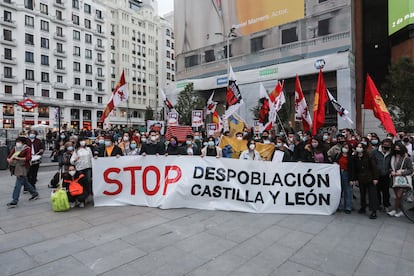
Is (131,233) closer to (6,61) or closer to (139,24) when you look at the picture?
(6,61)

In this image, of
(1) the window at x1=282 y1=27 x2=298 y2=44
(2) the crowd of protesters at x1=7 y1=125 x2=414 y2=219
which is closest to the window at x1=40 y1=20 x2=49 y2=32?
(1) the window at x1=282 y1=27 x2=298 y2=44

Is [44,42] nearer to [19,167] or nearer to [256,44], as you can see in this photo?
[256,44]

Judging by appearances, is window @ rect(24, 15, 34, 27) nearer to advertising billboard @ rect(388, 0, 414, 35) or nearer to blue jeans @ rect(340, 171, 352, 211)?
advertising billboard @ rect(388, 0, 414, 35)

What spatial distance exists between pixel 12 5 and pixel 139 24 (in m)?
29.4

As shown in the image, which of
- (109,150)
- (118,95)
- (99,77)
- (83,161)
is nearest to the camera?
(83,161)

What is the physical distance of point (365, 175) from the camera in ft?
20.2

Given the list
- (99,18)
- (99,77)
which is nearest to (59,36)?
(99,77)

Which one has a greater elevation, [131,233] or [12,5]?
[12,5]

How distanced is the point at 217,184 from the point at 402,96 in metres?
13.6

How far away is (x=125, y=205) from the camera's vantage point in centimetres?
670

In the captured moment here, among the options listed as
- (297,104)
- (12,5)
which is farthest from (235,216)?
(12,5)

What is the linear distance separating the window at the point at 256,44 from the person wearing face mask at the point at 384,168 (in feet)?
82.0

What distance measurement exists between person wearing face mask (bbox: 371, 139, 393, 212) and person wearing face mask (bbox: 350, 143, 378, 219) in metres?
0.18

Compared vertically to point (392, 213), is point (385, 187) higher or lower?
higher
